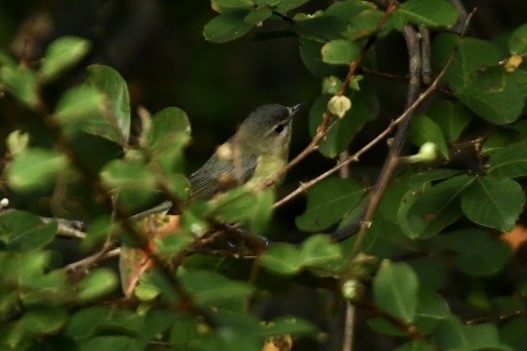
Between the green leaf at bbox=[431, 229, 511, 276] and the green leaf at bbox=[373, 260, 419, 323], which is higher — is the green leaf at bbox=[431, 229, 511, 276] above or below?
below

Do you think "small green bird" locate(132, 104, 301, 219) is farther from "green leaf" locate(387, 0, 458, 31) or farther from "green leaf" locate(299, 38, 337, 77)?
→ "green leaf" locate(387, 0, 458, 31)

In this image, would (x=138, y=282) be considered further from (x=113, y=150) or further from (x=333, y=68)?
(x=113, y=150)

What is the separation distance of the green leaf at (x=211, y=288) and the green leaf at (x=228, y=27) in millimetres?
1501

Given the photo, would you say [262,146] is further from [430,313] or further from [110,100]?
[430,313]

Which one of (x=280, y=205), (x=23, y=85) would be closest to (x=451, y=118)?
(x=280, y=205)

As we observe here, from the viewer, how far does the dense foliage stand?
2088mm

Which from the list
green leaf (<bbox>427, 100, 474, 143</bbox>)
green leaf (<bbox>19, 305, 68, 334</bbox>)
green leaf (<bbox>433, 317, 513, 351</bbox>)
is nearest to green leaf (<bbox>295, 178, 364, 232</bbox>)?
green leaf (<bbox>427, 100, 474, 143</bbox>)

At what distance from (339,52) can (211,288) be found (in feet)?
4.03

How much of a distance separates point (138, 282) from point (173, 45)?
4367 mm

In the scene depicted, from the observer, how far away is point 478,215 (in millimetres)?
3367

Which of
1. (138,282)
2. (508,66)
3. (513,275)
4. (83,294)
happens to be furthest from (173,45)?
(83,294)

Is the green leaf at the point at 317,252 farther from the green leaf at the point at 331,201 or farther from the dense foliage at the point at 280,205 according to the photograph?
the green leaf at the point at 331,201

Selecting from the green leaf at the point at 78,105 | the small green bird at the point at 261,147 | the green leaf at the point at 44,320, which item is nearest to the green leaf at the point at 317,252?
the green leaf at the point at 44,320

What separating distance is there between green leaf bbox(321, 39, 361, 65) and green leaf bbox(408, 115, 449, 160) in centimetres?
Answer: 43
